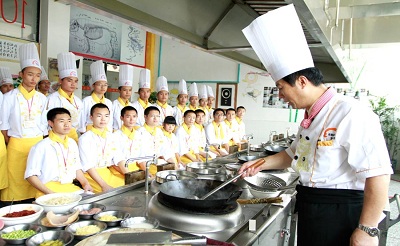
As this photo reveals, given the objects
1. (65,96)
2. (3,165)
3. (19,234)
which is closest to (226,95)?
(65,96)

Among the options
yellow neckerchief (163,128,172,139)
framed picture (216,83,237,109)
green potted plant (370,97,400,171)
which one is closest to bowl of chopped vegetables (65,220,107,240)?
yellow neckerchief (163,128,172,139)

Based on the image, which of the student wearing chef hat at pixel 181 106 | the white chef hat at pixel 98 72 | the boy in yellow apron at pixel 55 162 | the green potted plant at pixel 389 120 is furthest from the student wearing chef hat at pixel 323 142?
the green potted plant at pixel 389 120

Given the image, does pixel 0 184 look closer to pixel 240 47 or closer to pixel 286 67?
pixel 240 47

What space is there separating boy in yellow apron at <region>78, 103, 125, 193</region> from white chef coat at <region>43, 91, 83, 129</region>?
0.96 meters

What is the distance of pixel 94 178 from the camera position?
2.50 m

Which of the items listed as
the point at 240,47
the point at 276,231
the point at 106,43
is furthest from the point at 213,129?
the point at 106,43

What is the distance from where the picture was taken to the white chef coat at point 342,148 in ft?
3.66

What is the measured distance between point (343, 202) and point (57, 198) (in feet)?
4.28

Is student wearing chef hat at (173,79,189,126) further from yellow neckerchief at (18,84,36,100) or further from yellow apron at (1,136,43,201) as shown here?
yellow apron at (1,136,43,201)

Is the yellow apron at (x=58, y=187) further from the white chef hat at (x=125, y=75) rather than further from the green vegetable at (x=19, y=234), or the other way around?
the white chef hat at (x=125, y=75)

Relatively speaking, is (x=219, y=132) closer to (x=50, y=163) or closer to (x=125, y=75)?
(x=125, y=75)

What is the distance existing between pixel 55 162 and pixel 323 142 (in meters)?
1.84

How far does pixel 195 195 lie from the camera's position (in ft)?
5.12

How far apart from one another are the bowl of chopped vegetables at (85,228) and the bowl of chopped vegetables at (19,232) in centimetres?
12
